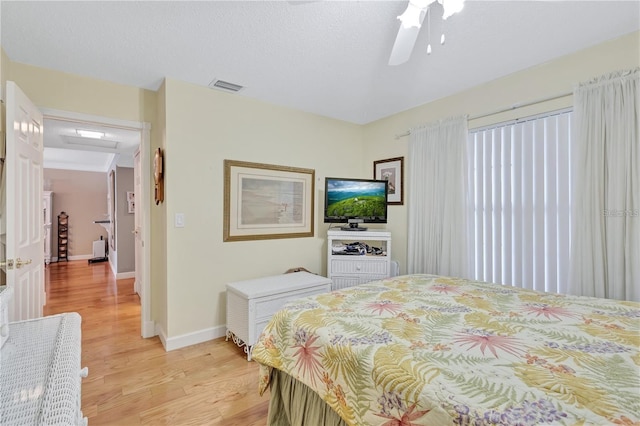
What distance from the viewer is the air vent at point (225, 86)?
8.90 feet

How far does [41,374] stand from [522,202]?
10.2ft

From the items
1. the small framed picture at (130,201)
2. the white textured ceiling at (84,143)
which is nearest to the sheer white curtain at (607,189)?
the white textured ceiling at (84,143)

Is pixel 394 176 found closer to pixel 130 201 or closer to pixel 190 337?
pixel 190 337

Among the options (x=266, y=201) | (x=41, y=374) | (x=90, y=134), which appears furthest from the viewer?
(x=90, y=134)

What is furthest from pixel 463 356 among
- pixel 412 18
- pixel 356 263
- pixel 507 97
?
pixel 507 97

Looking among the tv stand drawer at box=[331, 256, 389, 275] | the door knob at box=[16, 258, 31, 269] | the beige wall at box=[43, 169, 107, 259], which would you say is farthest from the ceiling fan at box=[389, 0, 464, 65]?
the beige wall at box=[43, 169, 107, 259]

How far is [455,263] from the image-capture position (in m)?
2.88

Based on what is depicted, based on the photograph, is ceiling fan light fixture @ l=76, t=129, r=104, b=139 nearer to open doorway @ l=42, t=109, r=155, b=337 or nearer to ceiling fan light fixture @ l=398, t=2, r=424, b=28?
open doorway @ l=42, t=109, r=155, b=337

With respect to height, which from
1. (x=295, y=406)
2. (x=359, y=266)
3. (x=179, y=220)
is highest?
(x=179, y=220)

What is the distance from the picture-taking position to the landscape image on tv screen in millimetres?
3422

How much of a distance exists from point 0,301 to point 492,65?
324cm

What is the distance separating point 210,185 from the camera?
114 inches

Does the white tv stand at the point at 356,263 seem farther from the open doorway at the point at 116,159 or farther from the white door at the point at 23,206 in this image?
the white door at the point at 23,206

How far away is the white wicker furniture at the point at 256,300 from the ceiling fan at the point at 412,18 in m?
2.04
